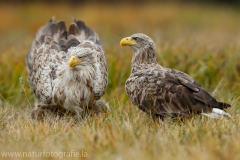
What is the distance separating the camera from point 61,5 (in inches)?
715

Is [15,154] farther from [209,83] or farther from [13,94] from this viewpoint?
[209,83]

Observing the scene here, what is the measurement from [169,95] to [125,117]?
557 mm

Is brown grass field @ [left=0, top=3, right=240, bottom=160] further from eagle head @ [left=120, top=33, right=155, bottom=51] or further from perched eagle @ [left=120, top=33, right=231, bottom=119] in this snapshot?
eagle head @ [left=120, top=33, right=155, bottom=51]

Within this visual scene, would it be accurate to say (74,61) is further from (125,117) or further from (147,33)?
(147,33)

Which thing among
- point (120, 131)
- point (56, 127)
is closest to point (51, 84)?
point (56, 127)

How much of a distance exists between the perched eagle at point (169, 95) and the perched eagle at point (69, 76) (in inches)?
20.8

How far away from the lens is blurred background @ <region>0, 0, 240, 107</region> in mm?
8477

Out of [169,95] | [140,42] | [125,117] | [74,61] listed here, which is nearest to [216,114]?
[169,95]

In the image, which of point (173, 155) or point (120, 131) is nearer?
point (173, 155)

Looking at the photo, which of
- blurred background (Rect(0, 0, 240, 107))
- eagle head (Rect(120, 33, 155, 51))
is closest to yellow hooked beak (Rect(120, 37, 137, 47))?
eagle head (Rect(120, 33, 155, 51))

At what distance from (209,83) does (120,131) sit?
3695mm

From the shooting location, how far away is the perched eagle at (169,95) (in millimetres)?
5957

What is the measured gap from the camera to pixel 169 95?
616 cm

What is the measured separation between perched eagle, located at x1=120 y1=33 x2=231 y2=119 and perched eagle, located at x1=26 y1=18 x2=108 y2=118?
527 mm
